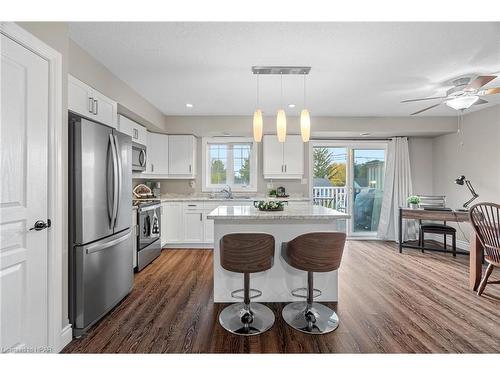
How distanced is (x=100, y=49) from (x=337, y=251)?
2774 millimetres

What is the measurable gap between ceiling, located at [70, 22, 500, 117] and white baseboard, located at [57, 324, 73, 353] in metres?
2.33

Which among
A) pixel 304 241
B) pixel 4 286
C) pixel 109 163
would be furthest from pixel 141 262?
pixel 304 241

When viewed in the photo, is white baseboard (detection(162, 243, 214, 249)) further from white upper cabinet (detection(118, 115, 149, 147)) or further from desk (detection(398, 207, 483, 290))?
desk (detection(398, 207, 483, 290))

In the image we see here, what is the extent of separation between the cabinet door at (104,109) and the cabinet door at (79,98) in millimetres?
82

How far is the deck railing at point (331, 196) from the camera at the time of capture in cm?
554

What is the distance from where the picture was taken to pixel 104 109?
2688 millimetres

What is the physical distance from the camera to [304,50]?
2.37m

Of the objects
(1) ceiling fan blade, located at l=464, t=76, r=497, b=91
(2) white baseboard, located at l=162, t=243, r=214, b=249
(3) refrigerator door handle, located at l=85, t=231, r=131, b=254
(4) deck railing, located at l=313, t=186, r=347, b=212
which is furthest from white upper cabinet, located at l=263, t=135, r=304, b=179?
(3) refrigerator door handle, located at l=85, t=231, r=131, b=254

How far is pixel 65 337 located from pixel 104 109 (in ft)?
6.86

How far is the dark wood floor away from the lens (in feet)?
6.20

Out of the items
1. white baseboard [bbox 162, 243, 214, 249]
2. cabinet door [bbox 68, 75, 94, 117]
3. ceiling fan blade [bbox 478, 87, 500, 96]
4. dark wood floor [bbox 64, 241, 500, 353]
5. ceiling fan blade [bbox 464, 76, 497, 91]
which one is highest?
ceiling fan blade [bbox 464, 76, 497, 91]

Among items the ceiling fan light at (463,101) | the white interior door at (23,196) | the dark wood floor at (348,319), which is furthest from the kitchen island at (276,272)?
the ceiling fan light at (463,101)

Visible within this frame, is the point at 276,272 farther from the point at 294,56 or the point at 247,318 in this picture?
the point at 294,56

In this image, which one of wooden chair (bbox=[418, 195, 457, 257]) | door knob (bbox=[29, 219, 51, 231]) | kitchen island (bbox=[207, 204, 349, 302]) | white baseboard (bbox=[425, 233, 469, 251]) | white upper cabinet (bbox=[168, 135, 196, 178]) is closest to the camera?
door knob (bbox=[29, 219, 51, 231])
